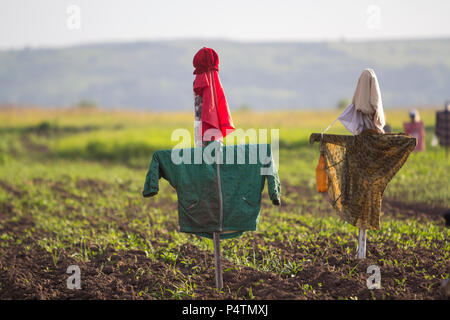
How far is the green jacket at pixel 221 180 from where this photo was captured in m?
5.15

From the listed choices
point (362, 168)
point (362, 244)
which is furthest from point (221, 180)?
point (362, 244)

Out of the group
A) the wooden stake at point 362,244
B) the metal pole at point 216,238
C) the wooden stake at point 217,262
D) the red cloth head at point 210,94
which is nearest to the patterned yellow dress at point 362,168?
the wooden stake at point 362,244

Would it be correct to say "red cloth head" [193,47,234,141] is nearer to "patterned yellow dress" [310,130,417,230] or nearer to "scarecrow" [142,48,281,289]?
"scarecrow" [142,48,281,289]

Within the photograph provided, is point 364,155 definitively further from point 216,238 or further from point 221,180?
point 216,238

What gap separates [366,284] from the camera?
5.18 metres

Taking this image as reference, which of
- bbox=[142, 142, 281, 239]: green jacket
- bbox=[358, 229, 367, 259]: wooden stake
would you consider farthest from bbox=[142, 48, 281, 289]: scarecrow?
bbox=[358, 229, 367, 259]: wooden stake

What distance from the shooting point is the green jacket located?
5.15 meters

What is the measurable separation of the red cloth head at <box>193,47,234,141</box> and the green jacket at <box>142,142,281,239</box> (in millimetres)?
262

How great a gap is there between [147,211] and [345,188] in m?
4.96

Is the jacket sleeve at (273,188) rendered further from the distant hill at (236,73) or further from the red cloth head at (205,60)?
the distant hill at (236,73)

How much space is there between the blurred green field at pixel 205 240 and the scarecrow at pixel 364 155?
2.22 feet

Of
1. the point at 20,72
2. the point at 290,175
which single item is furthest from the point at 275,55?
the point at 290,175

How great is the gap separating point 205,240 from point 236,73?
14352cm

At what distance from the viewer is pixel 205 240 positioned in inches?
288
